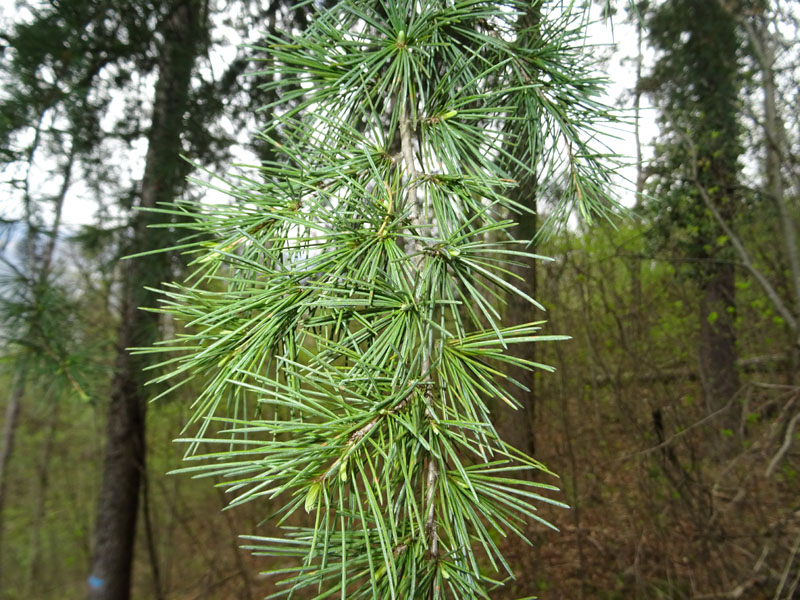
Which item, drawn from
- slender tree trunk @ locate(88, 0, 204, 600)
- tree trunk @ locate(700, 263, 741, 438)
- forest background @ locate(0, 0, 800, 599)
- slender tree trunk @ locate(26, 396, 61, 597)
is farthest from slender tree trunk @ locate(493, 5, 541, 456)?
slender tree trunk @ locate(26, 396, 61, 597)

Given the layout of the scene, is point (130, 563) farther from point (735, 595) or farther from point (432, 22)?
point (432, 22)

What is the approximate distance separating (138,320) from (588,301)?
9.96 feet

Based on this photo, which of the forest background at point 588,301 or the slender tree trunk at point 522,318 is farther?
the forest background at point 588,301

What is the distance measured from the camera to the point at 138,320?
281cm

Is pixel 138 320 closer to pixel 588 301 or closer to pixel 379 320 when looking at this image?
pixel 379 320

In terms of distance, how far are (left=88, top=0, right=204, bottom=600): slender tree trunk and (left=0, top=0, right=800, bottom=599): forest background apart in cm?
2

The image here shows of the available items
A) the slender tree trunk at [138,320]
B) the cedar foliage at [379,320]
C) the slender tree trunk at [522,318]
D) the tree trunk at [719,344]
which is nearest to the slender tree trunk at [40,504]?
the slender tree trunk at [138,320]

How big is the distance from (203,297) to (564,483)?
350 centimetres

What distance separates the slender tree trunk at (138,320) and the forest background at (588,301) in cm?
2

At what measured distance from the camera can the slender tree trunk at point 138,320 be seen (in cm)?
251

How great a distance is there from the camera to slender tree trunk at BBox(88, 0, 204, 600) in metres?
2.51

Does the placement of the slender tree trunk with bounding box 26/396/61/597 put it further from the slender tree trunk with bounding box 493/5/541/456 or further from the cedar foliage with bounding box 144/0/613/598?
the cedar foliage with bounding box 144/0/613/598

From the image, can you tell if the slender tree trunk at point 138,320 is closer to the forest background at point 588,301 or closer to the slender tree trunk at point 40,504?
the forest background at point 588,301

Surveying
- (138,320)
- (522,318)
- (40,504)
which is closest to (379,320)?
(522,318)
